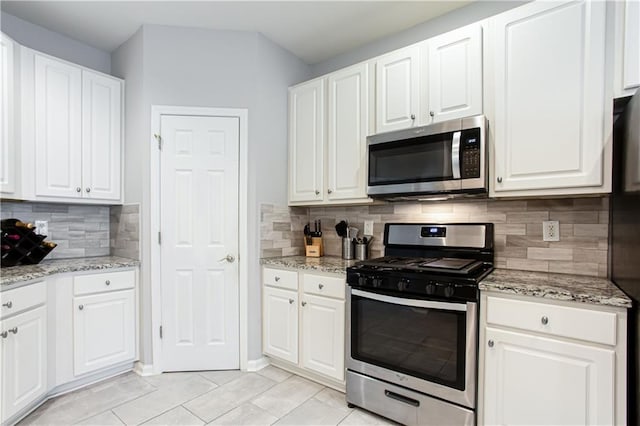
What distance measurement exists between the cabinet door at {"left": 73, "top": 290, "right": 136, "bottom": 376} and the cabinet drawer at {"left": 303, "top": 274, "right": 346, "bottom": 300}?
1.45m

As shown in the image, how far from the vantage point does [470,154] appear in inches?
74.8

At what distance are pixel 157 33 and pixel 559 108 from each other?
2.87 metres

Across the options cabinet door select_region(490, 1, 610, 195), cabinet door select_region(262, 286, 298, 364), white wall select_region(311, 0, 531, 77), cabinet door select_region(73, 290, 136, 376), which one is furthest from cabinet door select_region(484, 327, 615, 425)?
cabinet door select_region(73, 290, 136, 376)

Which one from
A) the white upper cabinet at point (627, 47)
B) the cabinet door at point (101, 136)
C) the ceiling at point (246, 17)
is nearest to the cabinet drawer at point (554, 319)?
the white upper cabinet at point (627, 47)

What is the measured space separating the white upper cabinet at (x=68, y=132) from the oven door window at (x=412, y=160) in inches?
86.8

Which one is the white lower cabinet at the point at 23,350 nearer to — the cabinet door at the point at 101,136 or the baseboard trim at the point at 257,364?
the cabinet door at the point at 101,136

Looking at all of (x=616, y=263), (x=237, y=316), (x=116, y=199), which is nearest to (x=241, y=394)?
(x=237, y=316)

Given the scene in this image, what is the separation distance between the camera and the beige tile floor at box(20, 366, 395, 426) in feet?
6.43

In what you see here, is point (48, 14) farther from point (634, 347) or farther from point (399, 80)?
point (634, 347)

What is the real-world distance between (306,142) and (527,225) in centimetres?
177

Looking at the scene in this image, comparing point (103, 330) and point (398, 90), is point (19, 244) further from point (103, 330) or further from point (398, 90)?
point (398, 90)

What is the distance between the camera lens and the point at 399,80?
2.24 meters

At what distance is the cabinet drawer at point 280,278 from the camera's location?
2.49 metres

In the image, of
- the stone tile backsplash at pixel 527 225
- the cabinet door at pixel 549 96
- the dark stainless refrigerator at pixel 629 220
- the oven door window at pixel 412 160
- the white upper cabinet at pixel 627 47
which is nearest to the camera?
the dark stainless refrigerator at pixel 629 220
